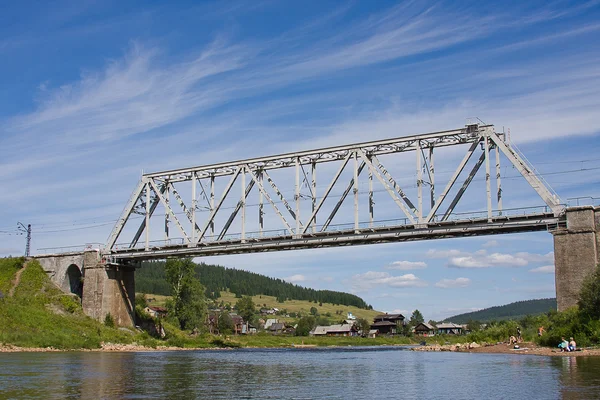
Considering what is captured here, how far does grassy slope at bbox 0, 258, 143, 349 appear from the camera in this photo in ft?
186

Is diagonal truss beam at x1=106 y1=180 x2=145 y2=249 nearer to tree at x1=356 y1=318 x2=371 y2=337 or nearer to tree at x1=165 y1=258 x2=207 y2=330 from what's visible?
tree at x1=165 y1=258 x2=207 y2=330

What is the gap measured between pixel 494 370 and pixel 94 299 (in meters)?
51.5

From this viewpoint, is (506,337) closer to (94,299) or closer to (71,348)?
(71,348)

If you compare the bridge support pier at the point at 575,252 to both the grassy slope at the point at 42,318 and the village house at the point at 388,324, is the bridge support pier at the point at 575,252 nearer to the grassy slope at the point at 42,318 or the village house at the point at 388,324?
the grassy slope at the point at 42,318

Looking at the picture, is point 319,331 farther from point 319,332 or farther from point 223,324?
point 223,324

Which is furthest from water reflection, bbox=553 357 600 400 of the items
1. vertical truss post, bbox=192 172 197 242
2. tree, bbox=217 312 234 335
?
tree, bbox=217 312 234 335

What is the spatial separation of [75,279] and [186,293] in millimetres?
14645

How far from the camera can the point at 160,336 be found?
257ft

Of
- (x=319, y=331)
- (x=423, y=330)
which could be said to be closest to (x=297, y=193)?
(x=319, y=331)

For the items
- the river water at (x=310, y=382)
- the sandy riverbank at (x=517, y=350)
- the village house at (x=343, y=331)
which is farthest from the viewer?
the village house at (x=343, y=331)

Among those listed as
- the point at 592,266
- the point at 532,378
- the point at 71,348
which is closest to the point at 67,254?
the point at 71,348

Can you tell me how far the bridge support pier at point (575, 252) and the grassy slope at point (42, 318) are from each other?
1625 inches

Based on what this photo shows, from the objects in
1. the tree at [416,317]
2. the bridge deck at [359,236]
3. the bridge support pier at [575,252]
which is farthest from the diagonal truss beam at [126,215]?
the tree at [416,317]

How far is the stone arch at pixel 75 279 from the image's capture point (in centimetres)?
7681
